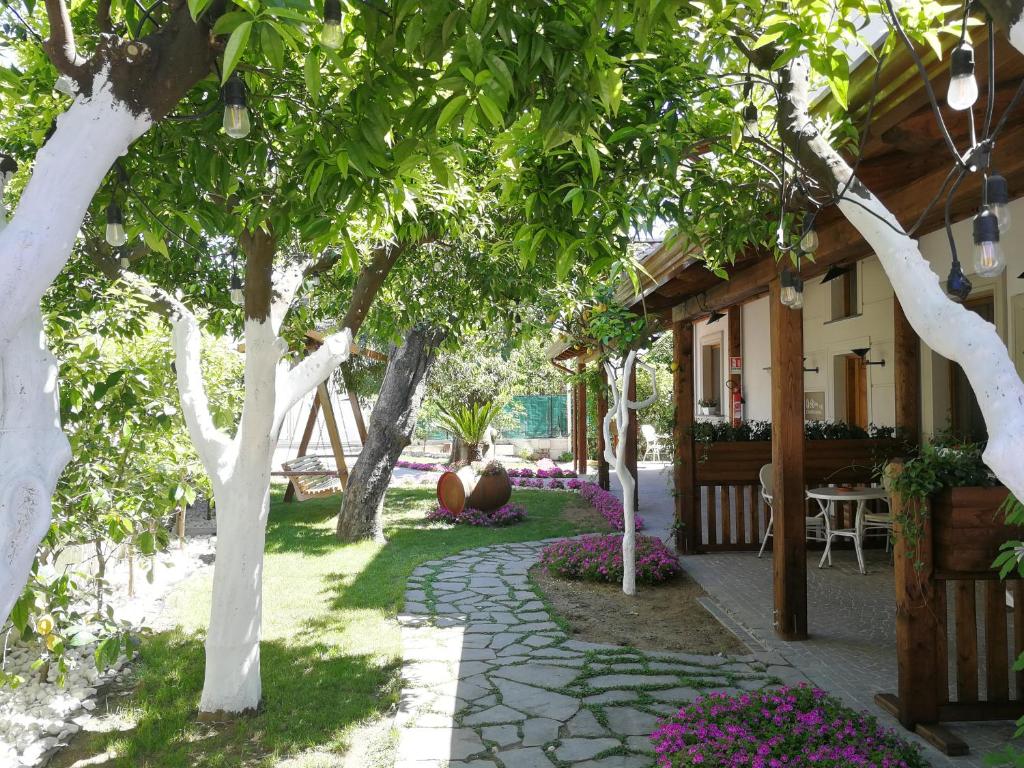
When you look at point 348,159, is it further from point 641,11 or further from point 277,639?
point 277,639

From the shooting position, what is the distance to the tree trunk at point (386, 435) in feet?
31.9

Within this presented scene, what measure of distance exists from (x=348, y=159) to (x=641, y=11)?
882 mm

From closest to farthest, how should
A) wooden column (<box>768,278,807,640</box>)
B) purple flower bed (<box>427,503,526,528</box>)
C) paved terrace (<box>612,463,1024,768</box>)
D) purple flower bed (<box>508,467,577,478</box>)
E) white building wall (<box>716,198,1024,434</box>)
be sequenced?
1. paved terrace (<box>612,463,1024,768</box>)
2. wooden column (<box>768,278,807,640</box>)
3. white building wall (<box>716,198,1024,434</box>)
4. purple flower bed (<box>427,503,526,528</box>)
5. purple flower bed (<box>508,467,577,478</box>)

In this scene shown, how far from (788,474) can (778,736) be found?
2.65 m

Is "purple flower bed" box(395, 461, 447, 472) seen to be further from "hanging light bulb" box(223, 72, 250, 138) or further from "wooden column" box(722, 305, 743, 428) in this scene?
"hanging light bulb" box(223, 72, 250, 138)

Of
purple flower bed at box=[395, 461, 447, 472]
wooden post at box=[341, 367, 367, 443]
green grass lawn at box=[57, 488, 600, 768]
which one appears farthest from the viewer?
purple flower bed at box=[395, 461, 447, 472]

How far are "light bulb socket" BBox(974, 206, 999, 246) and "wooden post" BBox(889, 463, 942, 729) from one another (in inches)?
95.1

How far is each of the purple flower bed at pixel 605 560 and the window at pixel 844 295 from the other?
14.0 feet

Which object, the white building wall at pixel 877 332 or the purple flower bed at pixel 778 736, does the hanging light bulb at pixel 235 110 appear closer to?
the purple flower bed at pixel 778 736

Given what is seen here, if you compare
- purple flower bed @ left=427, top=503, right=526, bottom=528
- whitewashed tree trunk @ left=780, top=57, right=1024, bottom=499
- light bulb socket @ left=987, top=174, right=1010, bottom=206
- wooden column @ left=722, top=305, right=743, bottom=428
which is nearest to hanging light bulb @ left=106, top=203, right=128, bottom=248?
whitewashed tree trunk @ left=780, top=57, right=1024, bottom=499

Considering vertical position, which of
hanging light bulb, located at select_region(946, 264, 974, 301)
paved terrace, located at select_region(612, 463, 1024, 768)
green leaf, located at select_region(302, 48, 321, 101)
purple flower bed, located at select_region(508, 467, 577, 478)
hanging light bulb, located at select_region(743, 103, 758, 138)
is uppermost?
hanging light bulb, located at select_region(743, 103, 758, 138)

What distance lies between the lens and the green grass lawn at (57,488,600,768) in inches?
149

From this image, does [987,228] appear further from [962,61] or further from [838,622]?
[838,622]

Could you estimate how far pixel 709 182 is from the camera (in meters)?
3.59
